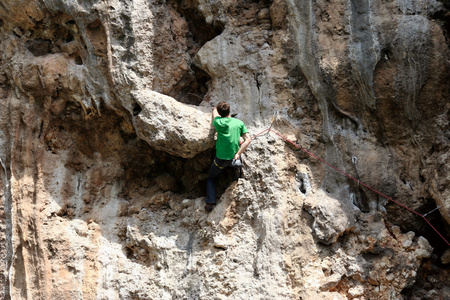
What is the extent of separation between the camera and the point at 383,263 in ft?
18.6

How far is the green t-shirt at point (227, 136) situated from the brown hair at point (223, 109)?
80 millimetres

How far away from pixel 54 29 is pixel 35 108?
105cm

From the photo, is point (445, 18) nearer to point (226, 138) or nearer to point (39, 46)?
point (226, 138)

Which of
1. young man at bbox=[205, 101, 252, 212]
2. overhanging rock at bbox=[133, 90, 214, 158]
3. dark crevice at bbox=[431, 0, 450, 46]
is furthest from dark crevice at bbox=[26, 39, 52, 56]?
dark crevice at bbox=[431, 0, 450, 46]

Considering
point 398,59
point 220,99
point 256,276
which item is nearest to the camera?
point 256,276

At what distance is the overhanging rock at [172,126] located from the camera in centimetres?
602

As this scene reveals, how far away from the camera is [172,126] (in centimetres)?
602

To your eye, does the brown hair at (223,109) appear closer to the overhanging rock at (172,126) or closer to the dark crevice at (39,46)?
the overhanging rock at (172,126)

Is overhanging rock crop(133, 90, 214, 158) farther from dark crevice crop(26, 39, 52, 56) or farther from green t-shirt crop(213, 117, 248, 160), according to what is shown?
dark crevice crop(26, 39, 52, 56)

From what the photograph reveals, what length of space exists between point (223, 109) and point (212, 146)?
20.7 inches

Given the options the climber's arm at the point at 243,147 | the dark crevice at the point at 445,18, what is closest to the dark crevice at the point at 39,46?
the climber's arm at the point at 243,147

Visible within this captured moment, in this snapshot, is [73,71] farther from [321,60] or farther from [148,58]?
[321,60]

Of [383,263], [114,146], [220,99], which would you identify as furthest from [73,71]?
[383,263]

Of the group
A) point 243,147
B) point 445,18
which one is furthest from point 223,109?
point 445,18
